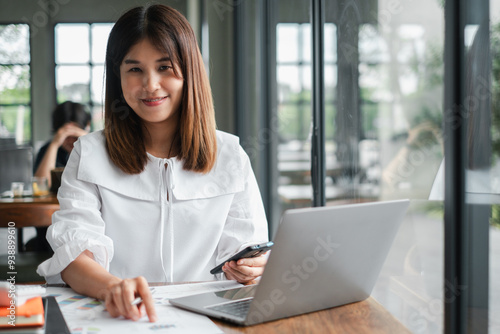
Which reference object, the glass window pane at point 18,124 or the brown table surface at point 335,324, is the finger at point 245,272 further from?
the glass window pane at point 18,124

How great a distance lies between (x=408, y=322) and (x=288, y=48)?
1778mm

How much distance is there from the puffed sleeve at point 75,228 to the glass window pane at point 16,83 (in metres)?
7.91

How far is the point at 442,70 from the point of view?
142cm

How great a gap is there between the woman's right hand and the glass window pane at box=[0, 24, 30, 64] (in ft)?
27.7

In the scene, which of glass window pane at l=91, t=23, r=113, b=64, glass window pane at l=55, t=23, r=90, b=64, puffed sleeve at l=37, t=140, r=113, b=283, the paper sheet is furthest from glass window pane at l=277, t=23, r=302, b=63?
glass window pane at l=55, t=23, r=90, b=64

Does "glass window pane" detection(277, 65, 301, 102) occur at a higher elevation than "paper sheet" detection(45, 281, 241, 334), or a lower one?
higher

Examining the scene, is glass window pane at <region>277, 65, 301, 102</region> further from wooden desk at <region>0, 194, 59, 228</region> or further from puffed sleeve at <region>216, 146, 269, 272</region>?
puffed sleeve at <region>216, 146, 269, 272</region>

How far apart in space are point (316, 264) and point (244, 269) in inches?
11.6

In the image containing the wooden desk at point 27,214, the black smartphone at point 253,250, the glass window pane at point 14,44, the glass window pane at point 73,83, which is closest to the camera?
the black smartphone at point 253,250

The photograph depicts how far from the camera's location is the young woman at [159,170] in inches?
56.6

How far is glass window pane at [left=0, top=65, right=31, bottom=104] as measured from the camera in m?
8.70

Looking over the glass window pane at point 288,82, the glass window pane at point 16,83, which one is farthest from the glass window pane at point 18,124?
the glass window pane at point 288,82

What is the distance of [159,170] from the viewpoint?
1.46 metres

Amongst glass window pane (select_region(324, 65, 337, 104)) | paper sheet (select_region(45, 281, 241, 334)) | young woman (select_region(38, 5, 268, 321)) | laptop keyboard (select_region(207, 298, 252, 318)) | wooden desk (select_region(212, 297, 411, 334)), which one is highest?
glass window pane (select_region(324, 65, 337, 104))
